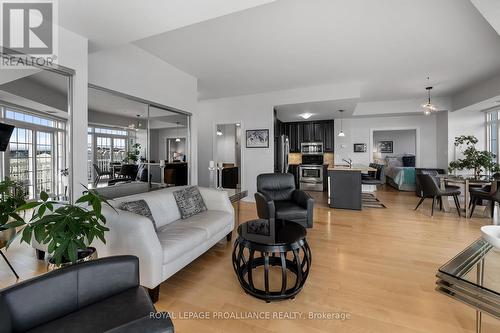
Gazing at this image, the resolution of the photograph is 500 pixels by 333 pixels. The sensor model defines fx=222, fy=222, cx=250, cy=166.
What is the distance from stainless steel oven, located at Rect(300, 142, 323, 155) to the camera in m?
7.78

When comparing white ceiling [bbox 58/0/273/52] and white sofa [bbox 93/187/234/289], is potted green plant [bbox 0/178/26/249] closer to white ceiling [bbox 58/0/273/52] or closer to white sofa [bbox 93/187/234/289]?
white sofa [bbox 93/187/234/289]

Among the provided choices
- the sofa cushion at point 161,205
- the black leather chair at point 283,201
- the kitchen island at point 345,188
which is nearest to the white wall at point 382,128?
the kitchen island at point 345,188

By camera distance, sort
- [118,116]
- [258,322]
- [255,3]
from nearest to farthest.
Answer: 1. [258,322]
2. [255,3]
3. [118,116]

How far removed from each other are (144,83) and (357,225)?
13.3 feet

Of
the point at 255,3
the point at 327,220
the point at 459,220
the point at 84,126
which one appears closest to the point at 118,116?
the point at 84,126

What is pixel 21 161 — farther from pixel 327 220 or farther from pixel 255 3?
pixel 327 220

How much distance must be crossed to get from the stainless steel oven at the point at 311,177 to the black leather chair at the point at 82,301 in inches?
264

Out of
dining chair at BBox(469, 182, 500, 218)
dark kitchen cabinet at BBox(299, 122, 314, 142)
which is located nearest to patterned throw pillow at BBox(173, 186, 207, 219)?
dining chair at BBox(469, 182, 500, 218)

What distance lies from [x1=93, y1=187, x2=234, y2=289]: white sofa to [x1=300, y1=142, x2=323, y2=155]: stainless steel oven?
223 inches

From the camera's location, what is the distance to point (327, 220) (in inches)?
158

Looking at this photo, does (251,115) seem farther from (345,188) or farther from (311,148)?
(311,148)

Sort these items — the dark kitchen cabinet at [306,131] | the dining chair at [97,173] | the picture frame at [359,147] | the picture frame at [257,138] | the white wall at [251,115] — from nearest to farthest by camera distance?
the dining chair at [97,173], the white wall at [251,115], the picture frame at [257,138], the picture frame at [359,147], the dark kitchen cabinet at [306,131]

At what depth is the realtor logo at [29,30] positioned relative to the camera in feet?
5.94

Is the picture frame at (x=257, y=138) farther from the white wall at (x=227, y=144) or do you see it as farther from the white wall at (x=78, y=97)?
the white wall at (x=78, y=97)
